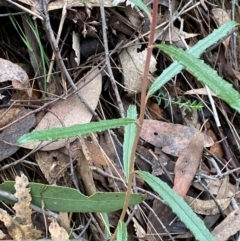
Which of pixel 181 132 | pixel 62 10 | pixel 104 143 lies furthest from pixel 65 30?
pixel 181 132

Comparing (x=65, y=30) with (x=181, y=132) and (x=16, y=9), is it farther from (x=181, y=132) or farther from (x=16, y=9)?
(x=181, y=132)

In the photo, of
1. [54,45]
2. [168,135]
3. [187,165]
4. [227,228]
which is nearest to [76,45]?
[54,45]

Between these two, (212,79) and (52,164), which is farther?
(52,164)

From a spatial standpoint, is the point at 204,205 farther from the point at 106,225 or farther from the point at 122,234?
the point at 122,234

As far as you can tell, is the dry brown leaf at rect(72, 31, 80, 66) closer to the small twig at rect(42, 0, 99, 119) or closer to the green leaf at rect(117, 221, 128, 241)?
the small twig at rect(42, 0, 99, 119)

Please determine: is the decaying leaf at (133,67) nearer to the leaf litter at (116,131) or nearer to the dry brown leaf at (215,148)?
the leaf litter at (116,131)

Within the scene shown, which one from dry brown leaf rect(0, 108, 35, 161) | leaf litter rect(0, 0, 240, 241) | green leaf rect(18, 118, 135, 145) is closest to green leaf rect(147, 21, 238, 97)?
green leaf rect(18, 118, 135, 145)
